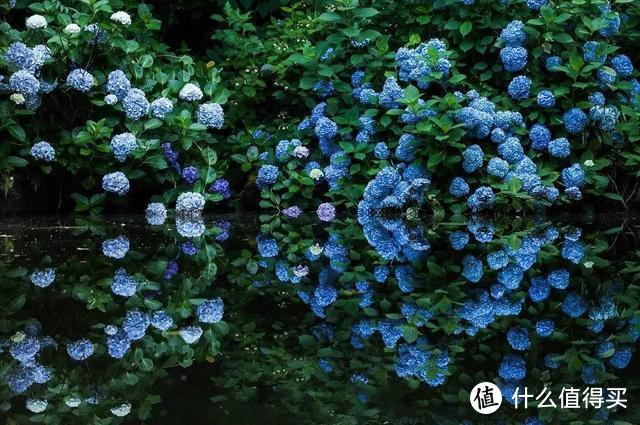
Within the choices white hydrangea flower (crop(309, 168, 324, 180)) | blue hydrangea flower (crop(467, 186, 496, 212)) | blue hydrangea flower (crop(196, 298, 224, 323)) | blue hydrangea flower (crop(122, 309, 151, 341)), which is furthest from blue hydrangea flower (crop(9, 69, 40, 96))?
blue hydrangea flower (crop(122, 309, 151, 341))

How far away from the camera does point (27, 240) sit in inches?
236

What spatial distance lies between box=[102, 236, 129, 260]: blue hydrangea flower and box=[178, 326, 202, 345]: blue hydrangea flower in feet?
5.46

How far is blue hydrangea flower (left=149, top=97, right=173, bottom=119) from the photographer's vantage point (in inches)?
277

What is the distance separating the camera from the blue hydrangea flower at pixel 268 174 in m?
7.45

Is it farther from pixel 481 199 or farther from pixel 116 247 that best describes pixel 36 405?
pixel 481 199

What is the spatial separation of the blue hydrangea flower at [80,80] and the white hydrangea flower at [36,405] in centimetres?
445

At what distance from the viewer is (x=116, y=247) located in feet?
18.6

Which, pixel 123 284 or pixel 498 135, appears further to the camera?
pixel 498 135

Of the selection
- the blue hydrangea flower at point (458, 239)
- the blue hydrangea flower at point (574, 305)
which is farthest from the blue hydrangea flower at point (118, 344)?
the blue hydrangea flower at point (458, 239)

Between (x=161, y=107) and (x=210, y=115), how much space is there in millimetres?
380

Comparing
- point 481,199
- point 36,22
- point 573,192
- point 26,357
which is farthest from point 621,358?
point 36,22

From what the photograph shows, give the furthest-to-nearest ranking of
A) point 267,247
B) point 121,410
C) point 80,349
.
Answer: point 267,247, point 80,349, point 121,410

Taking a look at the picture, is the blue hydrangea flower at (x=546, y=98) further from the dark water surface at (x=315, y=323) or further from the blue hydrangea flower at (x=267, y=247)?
the blue hydrangea flower at (x=267, y=247)

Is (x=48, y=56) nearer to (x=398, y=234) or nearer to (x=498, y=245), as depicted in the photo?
(x=398, y=234)
